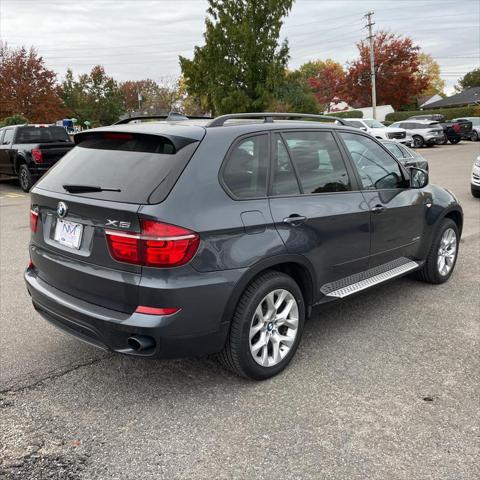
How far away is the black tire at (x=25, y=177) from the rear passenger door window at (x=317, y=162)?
1086 cm

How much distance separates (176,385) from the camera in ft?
10.9

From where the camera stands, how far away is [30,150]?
42.2ft

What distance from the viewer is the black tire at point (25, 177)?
513 inches

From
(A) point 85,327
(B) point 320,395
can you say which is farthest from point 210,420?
(A) point 85,327

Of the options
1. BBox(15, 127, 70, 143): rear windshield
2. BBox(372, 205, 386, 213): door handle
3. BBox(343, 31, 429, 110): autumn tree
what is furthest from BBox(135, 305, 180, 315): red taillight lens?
BBox(343, 31, 429, 110): autumn tree

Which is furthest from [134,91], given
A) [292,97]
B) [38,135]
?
[38,135]

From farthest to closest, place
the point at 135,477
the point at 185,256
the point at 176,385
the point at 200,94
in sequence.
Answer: the point at 200,94 → the point at 176,385 → the point at 185,256 → the point at 135,477

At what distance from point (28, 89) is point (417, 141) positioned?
24.1m

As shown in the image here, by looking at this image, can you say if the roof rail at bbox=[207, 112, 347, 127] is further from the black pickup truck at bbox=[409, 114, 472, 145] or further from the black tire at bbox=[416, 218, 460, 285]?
the black pickup truck at bbox=[409, 114, 472, 145]

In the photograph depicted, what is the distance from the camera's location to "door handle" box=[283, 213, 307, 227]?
130 inches

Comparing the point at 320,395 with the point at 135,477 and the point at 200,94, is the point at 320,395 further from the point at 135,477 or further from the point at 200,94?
the point at 200,94

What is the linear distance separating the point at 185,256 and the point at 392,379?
162cm

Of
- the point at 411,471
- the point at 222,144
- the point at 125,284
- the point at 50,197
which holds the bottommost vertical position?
the point at 411,471

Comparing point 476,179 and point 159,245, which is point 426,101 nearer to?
point 476,179
